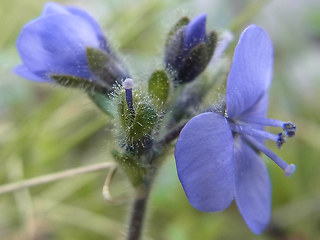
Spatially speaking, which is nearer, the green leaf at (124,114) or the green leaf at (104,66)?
the green leaf at (124,114)

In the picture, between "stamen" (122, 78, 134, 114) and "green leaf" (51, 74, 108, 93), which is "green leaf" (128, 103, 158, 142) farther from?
"green leaf" (51, 74, 108, 93)

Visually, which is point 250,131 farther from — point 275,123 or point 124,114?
point 124,114

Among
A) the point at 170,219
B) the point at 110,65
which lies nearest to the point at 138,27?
→ the point at 170,219

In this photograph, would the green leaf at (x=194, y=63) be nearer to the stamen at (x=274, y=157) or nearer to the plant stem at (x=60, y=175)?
the stamen at (x=274, y=157)

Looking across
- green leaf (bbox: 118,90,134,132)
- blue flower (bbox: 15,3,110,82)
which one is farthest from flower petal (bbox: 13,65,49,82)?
green leaf (bbox: 118,90,134,132)

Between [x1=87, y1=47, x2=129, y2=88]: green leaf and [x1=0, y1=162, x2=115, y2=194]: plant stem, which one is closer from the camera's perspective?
[x1=87, y1=47, x2=129, y2=88]: green leaf

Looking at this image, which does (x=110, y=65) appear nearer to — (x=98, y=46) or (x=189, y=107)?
(x=98, y=46)

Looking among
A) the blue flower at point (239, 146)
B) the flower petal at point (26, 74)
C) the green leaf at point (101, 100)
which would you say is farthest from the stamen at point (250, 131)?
the flower petal at point (26, 74)

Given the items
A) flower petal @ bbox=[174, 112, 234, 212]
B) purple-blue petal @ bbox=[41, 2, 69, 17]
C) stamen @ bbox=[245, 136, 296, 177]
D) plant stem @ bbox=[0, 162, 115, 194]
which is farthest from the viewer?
plant stem @ bbox=[0, 162, 115, 194]
